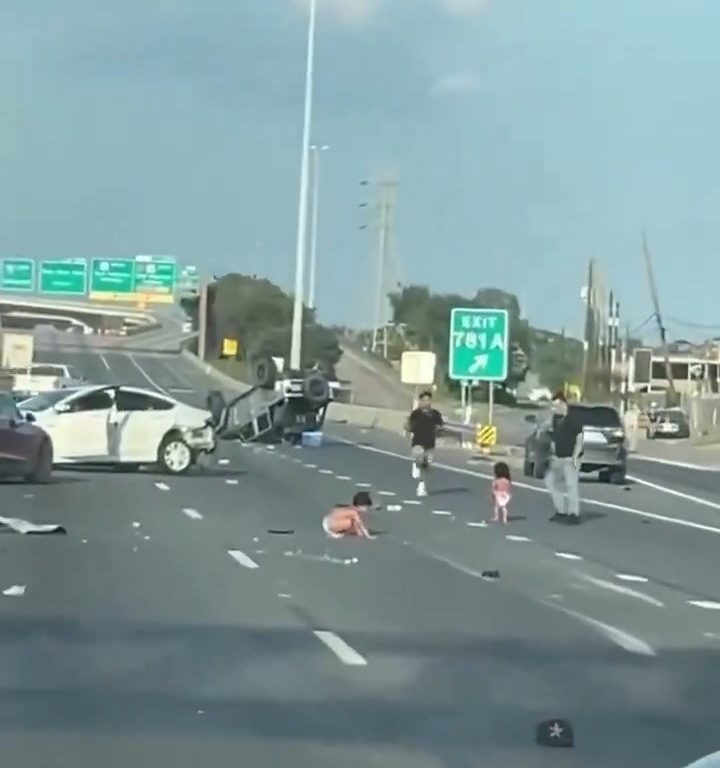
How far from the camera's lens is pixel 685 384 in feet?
588

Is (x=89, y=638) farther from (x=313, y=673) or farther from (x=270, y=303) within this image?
(x=270, y=303)

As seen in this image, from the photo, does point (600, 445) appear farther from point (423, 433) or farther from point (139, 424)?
point (139, 424)

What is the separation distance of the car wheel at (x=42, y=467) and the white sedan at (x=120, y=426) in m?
2.81

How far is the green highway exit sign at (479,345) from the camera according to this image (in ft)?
170

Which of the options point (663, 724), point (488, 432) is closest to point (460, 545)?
point (663, 724)

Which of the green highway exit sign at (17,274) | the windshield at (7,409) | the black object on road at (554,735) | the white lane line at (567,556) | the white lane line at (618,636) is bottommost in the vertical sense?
the white lane line at (567,556)

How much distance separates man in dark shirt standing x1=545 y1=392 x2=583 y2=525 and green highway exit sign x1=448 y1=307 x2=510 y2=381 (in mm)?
23446

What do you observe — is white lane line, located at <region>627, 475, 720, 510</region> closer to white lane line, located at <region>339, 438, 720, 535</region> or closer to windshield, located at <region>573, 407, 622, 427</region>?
windshield, located at <region>573, 407, 622, 427</region>

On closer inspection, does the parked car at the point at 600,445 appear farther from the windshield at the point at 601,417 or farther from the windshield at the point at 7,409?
the windshield at the point at 7,409

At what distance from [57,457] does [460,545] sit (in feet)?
49.0

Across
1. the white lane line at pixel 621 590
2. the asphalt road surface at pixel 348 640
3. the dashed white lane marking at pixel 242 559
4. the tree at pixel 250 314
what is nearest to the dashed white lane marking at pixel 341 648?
the asphalt road surface at pixel 348 640

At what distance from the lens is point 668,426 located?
298ft

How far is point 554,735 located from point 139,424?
27243mm

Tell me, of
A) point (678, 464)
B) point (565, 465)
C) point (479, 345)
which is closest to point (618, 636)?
point (565, 465)
